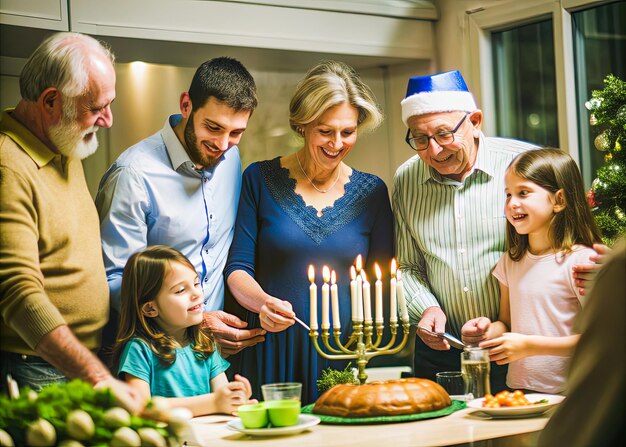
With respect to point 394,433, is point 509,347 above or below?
above

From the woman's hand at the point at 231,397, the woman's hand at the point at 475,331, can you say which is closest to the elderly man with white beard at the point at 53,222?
the woman's hand at the point at 231,397

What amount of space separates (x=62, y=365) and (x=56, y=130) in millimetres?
676

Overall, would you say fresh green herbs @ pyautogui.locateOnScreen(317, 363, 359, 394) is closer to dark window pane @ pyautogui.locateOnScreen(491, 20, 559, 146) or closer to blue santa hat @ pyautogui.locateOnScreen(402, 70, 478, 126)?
blue santa hat @ pyautogui.locateOnScreen(402, 70, 478, 126)

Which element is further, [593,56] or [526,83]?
[526,83]

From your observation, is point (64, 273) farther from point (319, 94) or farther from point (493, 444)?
point (493, 444)

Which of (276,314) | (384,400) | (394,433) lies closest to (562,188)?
(276,314)

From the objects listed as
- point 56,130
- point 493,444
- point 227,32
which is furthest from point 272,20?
point 493,444

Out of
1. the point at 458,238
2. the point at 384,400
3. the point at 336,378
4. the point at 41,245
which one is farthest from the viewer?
the point at 458,238

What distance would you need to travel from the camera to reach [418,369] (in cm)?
329

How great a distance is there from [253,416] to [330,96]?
1.31m

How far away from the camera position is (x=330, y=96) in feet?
9.89

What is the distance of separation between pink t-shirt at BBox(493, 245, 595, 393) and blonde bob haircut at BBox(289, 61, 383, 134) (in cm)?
73

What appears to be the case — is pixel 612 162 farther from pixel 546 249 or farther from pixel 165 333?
pixel 165 333

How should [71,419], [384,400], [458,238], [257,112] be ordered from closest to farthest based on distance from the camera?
1. [71,419]
2. [384,400]
3. [458,238]
4. [257,112]
